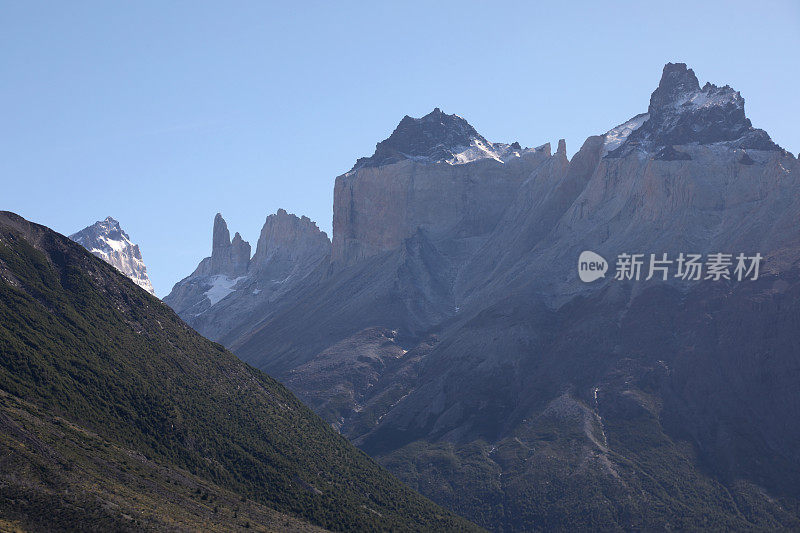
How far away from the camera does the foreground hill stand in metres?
92.4

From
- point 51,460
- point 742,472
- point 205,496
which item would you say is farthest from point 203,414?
point 742,472

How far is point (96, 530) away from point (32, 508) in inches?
229

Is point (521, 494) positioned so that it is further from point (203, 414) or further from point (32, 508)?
point (32, 508)

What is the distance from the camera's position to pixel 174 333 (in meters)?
159


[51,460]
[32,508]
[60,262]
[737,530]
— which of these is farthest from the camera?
[737,530]

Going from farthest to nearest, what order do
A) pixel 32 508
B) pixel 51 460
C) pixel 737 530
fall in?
pixel 737 530, pixel 51 460, pixel 32 508

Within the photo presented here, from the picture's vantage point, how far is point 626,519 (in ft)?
591

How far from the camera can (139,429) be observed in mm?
124375

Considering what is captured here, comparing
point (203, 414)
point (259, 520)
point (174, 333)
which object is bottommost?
point (259, 520)

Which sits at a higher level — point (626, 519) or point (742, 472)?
point (742, 472)

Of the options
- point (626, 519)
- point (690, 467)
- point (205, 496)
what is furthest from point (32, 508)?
point (690, 467)

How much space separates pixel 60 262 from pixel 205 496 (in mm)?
56736

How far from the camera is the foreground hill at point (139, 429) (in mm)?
92438

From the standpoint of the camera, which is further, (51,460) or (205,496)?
(205,496)
